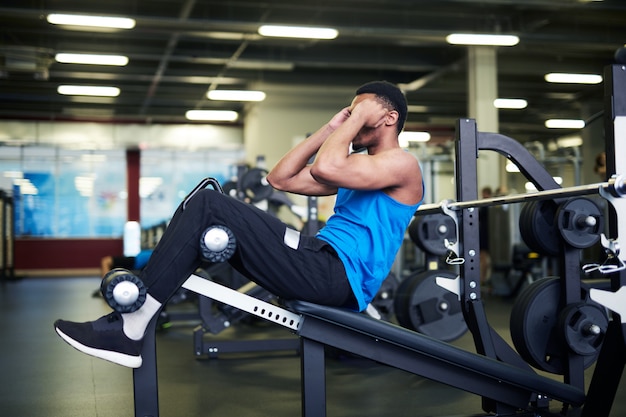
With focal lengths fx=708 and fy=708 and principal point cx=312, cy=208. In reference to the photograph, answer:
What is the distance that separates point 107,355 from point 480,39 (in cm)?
651

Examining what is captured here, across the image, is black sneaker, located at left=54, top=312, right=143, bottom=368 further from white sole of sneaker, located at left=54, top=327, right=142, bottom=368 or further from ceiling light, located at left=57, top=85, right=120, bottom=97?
ceiling light, located at left=57, top=85, right=120, bottom=97

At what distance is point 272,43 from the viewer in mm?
8422

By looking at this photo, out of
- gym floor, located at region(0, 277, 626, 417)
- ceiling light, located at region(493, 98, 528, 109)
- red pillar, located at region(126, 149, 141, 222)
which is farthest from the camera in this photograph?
red pillar, located at region(126, 149, 141, 222)

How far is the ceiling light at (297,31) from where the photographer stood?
278 inches

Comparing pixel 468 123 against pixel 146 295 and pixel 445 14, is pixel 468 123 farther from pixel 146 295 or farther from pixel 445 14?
pixel 445 14

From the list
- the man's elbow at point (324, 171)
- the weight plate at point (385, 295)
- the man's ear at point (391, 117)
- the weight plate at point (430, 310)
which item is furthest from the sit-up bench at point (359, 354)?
the weight plate at point (385, 295)

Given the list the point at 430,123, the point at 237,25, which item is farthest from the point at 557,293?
the point at 430,123

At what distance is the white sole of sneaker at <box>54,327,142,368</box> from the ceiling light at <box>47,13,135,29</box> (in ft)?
17.6

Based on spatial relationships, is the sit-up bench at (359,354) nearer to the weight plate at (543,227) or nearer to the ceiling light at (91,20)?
the weight plate at (543,227)

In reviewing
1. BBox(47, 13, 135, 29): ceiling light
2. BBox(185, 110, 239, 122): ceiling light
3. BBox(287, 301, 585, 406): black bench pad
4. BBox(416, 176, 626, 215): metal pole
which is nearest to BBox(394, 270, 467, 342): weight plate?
BBox(416, 176, 626, 215): metal pole

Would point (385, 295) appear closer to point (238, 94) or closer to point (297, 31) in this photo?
point (297, 31)

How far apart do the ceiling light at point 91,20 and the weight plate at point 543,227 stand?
5171 millimetres

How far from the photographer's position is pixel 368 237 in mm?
1995

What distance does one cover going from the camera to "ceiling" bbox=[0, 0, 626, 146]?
722 cm
